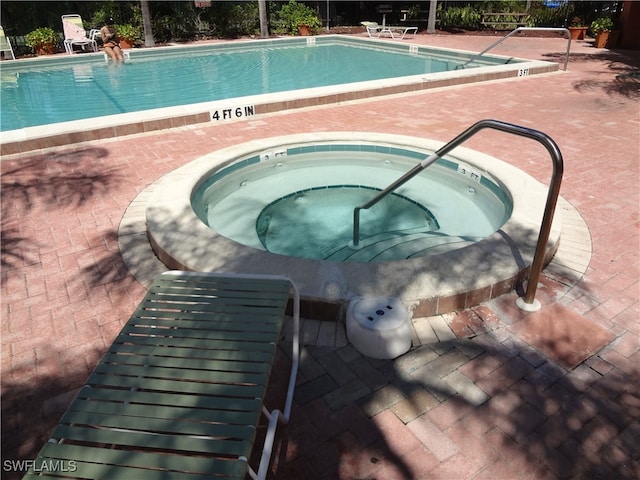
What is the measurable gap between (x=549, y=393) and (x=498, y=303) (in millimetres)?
820

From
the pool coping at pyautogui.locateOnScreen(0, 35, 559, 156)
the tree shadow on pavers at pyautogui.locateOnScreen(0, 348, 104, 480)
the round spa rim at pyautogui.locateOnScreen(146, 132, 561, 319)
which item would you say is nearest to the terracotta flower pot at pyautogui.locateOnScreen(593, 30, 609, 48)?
the pool coping at pyautogui.locateOnScreen(0, 35, 559, 156)

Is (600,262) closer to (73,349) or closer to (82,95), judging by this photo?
(73,349)

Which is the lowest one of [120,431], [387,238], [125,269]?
[387,238]

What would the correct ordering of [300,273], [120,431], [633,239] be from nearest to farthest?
[120,431] < [300,273] < [633,239]

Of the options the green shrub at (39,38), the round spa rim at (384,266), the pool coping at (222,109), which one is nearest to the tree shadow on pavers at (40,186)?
the pool coping at (222,109)

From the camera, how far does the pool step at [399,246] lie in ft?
14.3

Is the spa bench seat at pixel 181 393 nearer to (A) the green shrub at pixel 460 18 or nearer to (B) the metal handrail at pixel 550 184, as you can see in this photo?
(B) the metal handrail at pixel 550 184

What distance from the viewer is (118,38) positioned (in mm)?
17328

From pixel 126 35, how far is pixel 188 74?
17.9ft

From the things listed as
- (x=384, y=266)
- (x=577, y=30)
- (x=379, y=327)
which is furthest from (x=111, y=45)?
(x=577, y=30)

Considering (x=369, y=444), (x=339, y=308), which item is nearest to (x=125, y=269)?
(x=339, y=308)

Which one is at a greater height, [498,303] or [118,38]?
[118,38]

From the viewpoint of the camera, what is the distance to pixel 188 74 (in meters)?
14.4

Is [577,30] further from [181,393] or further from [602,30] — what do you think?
[181,393]
